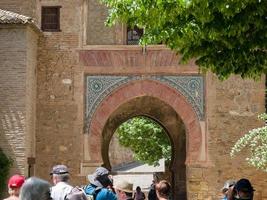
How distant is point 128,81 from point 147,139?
15.8m

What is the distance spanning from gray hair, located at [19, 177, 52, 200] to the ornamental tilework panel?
12.3 m

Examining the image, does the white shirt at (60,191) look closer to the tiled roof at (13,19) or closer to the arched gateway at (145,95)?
the tiled roof at (13,19)

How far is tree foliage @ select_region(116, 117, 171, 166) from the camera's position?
108 feet

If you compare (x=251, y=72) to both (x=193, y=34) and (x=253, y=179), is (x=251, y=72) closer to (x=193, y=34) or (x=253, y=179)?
(x=193, y=34)

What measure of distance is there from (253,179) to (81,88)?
5.13 m

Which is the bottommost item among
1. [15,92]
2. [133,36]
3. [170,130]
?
[170,130]

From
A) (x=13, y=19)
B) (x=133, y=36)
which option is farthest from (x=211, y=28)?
(x=133, y=36)

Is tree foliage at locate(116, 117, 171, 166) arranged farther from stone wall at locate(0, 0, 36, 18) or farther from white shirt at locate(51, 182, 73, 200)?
white shirt at locate(51, 182, 73, 200)

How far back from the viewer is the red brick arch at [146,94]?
56.3 ft

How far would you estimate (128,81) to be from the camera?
1738cm

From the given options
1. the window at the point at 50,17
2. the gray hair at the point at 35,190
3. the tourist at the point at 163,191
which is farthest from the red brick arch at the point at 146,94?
the gray hair at the point at 35,190

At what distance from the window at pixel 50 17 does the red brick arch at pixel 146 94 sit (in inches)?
99.0

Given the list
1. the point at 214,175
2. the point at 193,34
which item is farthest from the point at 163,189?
the point at 214,175

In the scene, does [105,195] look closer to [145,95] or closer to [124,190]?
[124,190]
